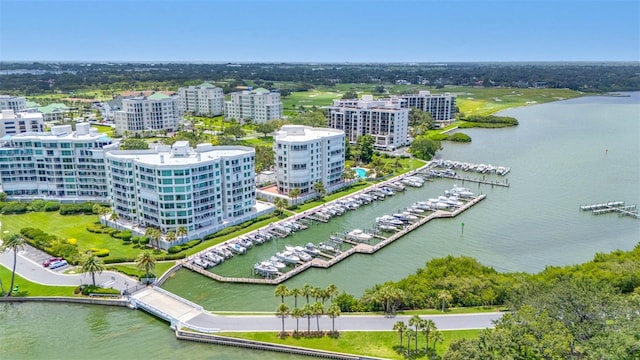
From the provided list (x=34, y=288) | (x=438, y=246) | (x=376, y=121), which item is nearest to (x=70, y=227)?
(x=34, y=288)

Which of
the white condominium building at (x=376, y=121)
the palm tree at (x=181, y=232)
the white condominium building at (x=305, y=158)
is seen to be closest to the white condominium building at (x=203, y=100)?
the white condominium building at (x=376, y=121)

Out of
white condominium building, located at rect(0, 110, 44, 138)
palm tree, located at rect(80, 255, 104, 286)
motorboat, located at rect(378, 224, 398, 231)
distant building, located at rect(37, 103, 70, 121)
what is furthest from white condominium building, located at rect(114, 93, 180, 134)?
palm tree, located at rect(80, 255, 104, 286)

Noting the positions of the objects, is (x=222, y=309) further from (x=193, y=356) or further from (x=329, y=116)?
(x=329, y=116)

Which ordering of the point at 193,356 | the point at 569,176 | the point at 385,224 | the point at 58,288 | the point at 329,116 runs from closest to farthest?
1. the point at 193,356
2. the point at 58,288
3. the point at 385,224
4. the point at 569,176
5. the point at 329,116

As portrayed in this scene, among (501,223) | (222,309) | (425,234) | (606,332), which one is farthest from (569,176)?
(222,309)

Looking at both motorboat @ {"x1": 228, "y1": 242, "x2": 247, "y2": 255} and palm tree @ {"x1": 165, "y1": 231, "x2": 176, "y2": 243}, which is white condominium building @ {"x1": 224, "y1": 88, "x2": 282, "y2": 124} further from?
palm tree @ {"x1": 165, "y1": 231, "x2": 176, "y2": 243}

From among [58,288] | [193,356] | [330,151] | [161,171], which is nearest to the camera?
[193,356]

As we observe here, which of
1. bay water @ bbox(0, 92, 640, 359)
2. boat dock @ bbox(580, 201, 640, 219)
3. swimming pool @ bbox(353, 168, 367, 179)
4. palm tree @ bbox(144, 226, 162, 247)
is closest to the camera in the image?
bay water @ bbox(0, 92, 640, 359)

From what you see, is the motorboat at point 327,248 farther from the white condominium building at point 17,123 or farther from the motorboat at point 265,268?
the white condominium building at point 17,123
